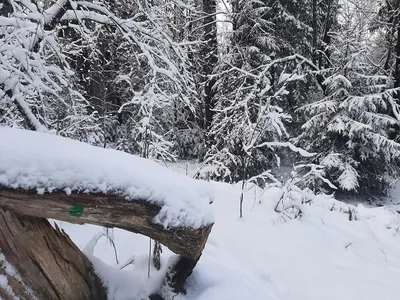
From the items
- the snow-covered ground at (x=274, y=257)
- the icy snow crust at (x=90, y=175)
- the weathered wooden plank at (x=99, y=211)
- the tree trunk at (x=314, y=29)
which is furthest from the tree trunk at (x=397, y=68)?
the weathered wooden plank at (x=99, y=211)

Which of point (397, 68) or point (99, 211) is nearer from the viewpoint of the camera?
point (99, 211)

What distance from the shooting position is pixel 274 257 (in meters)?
3.27

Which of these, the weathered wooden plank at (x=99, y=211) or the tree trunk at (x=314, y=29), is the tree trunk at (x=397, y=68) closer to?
the tree trunk at (x=314, y=29)

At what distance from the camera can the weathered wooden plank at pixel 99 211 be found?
1757mm

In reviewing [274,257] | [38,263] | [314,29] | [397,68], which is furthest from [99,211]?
[314,29]

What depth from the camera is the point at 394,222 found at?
16.2 ft

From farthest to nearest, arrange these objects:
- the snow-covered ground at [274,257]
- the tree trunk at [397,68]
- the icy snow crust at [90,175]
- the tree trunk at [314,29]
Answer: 1. the tree trunk at [314,29]
2. the tree trunk at [397,68]
3. the snow-covered ground at [274,257]
4. the icy snow crust at [90,175]

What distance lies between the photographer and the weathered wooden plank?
1.76m

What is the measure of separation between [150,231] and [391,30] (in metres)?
11.4

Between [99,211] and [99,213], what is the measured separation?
0.01m

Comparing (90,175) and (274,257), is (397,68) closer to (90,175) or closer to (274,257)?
(274,257)

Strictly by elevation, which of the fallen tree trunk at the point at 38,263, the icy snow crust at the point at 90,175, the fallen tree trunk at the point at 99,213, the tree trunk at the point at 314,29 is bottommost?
the fallen tree trunk at the point at 38,263

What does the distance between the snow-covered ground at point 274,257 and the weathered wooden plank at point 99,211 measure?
0.48 m

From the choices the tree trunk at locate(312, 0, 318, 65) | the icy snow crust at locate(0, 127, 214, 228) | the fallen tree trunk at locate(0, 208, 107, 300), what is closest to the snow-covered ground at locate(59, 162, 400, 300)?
the fallen tree trunk at locate(0, 208, 107, 300)
